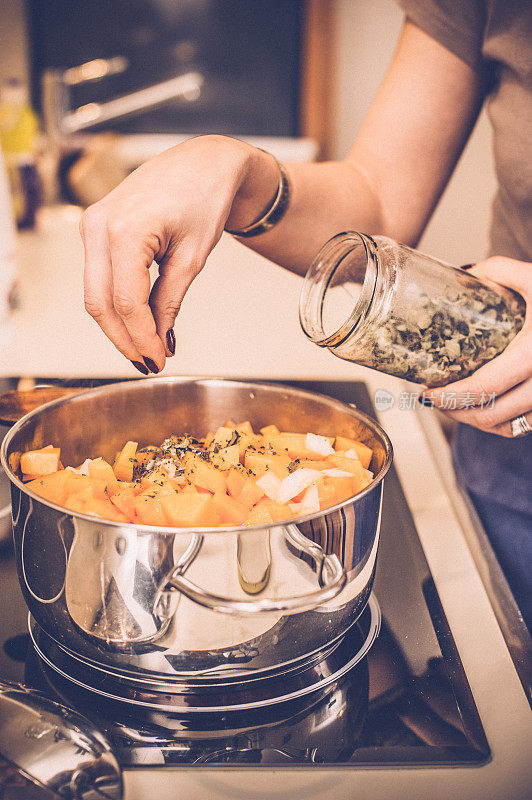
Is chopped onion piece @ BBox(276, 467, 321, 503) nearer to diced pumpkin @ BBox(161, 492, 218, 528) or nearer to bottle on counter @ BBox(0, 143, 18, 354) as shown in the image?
diced pumpkin @ BBox(161, 492, 218, 528)

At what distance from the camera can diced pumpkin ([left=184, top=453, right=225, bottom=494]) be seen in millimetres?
643

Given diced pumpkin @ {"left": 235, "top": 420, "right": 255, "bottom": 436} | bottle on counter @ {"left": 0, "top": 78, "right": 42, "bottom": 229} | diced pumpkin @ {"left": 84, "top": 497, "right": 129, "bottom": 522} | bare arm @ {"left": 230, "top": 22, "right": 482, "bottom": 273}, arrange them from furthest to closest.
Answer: bottle on counter @ {"left": 0, "top": 78, "right": 42, "bottom": 229} → bare arm @ {"left": 230, "top": 22, "right": 482, "bottom": 273} → diced pumpkin @ {"left": 235, "top": 420, "right": 255, "bottom": 436} → diced pumpkin @ {"left": 84, "top": 497, "right": 129, "bottom": 522}

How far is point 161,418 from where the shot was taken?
0.82 meters

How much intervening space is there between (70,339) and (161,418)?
69 cm

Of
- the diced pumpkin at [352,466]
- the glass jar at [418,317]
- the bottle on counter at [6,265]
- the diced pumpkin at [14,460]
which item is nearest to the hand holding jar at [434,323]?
the glass jar at [418,317]

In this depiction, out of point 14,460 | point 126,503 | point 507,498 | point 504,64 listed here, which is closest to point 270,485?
point 126,503

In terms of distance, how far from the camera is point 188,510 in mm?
560

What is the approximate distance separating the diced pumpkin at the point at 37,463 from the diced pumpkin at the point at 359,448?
290 millimetres

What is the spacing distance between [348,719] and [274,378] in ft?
2.41

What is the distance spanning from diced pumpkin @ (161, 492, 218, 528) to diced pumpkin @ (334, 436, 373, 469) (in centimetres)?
19

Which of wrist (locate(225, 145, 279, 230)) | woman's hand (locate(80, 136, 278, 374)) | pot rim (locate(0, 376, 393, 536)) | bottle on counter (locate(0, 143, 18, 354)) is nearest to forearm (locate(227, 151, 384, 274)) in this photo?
wrist (locate(225, 145, 279, 230))

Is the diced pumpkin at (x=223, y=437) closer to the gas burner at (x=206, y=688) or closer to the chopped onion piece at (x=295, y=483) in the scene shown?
the chopped onion piece at (x=295, y=483)

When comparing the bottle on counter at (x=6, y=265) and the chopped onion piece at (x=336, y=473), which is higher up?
the chopped onion piece at (x=336, y=473)

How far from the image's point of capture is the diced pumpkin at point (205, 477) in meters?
0.64
